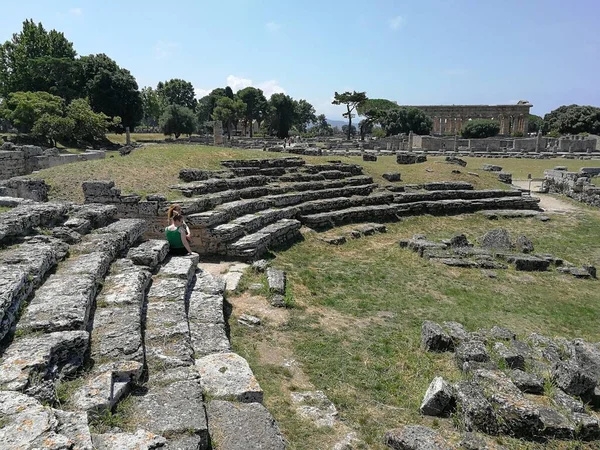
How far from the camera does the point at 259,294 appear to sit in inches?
376

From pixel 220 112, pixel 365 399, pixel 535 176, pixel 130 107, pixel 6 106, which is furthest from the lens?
pixel 220 112

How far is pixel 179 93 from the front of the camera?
9638 centimetres

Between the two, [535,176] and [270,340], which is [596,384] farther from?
[535,176]

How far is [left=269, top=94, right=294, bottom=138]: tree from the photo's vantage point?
77.6m

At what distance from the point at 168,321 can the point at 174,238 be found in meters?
3.56

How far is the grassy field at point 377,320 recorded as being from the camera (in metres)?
5.96

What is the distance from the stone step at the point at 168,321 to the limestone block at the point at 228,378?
252 mm

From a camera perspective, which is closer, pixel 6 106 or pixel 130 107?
pixel 6 106

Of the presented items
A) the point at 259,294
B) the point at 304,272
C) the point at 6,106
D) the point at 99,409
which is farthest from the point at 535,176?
the point at 6,106

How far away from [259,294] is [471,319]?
14.0 feet

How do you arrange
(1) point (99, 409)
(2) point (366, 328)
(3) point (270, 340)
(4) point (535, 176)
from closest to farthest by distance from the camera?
(1) point (99, 409) → (3) point (270, 340) → (2) point (366, 328) → (4) point (535, 176)

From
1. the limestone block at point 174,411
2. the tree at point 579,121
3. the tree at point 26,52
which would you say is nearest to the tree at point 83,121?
the tree at point 26,52

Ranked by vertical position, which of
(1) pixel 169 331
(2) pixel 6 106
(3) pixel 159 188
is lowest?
(1) pixel 169 331

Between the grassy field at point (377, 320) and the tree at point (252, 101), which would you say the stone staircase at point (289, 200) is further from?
the tree at point (252, 101)
